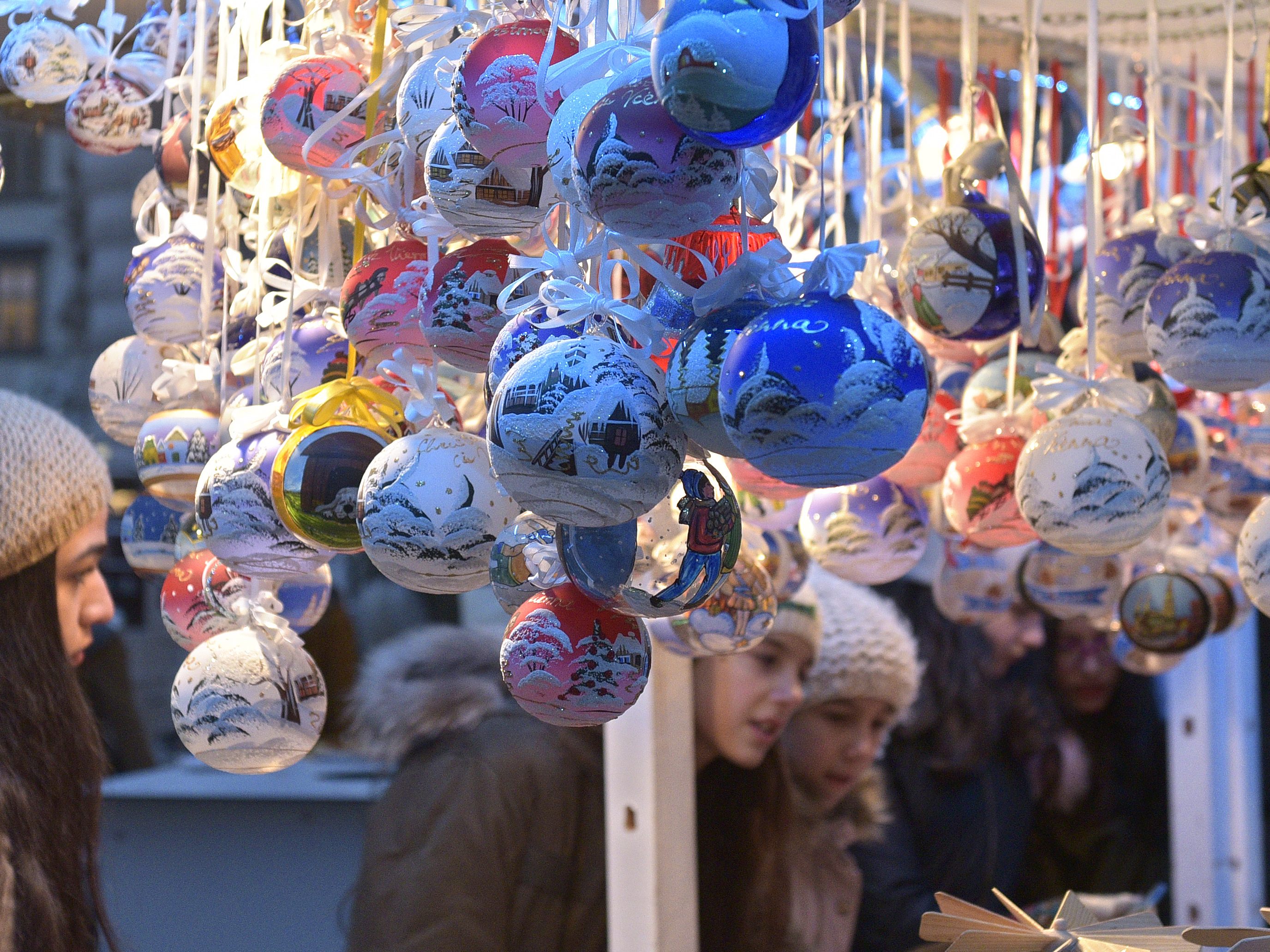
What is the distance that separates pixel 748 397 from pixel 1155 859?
123 inches

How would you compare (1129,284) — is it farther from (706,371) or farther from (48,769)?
(48,769)

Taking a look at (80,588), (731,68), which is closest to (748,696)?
(80,588)

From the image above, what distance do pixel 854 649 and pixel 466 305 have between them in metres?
1.52

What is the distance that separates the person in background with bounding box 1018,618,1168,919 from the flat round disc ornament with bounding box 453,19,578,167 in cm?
262

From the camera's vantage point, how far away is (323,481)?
842 mm

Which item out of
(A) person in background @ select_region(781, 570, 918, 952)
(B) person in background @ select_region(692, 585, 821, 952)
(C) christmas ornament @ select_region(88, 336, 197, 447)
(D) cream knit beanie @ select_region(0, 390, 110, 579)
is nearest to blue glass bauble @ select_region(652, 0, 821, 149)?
(C) christmas ornament @ select_region(88, 336, 197, 447)

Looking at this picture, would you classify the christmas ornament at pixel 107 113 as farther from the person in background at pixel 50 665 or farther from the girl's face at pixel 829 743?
the girl's face at pixel 829 743

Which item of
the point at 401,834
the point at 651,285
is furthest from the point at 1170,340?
the point at 401,834

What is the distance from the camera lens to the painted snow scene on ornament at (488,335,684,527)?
0.62 meters

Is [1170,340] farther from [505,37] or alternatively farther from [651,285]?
[505,37]

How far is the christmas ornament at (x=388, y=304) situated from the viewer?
86cm

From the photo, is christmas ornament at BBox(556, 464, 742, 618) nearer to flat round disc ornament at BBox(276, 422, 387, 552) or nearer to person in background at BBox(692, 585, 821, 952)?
flat round disc ornament at BBox(276, 422, 387, 552)

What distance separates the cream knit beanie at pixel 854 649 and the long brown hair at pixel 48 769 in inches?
45.7

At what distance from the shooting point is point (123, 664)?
2318 millimetres
